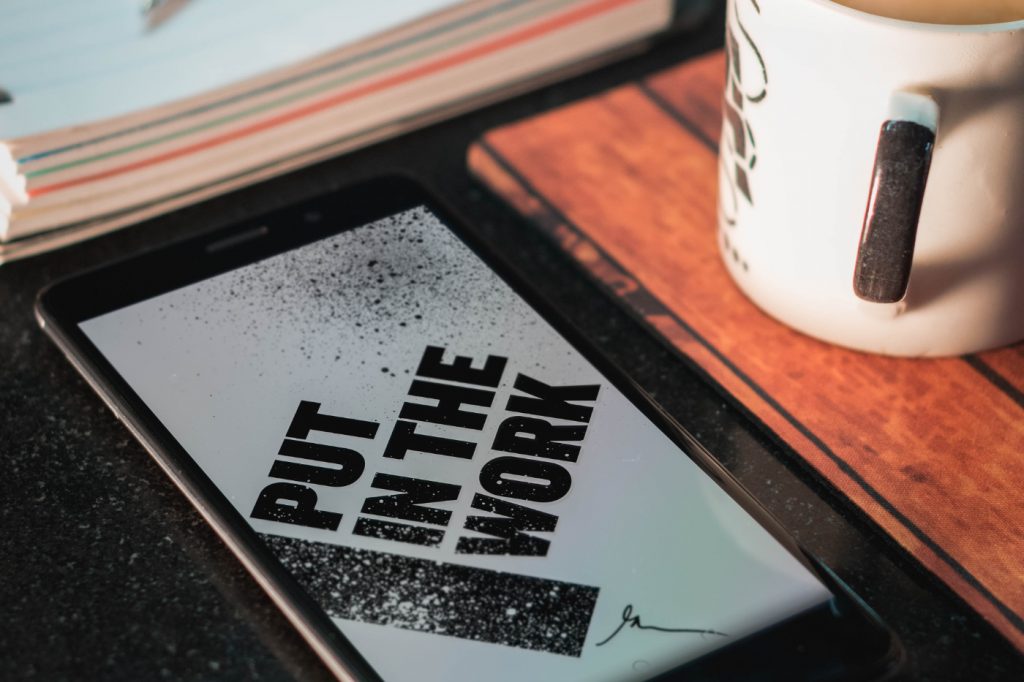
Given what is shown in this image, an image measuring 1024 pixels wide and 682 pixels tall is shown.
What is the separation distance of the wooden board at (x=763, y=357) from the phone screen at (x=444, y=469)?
48 mm

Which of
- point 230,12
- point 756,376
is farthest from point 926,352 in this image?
point 230,12

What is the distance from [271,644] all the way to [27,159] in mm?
219

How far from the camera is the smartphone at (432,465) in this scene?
1.03ft

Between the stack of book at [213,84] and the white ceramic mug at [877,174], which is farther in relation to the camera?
the stack of book at [213,84]

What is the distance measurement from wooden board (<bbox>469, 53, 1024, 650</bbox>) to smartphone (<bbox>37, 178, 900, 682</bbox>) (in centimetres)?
4

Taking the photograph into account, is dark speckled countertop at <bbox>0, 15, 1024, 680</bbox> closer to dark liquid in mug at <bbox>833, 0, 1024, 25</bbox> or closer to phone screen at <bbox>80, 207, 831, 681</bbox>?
phone screen at <bbox>80, 207, 831, 681</bbox>

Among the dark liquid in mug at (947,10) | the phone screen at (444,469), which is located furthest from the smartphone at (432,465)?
the dark liquid in mug at (947,10)

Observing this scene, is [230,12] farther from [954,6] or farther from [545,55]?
[954,6]

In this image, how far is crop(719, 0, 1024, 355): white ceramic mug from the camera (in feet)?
1.03
